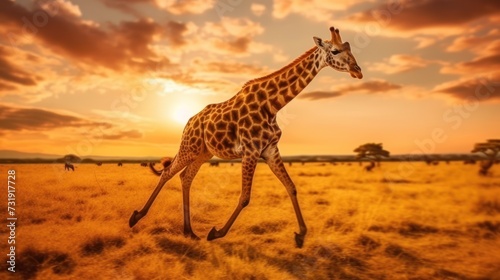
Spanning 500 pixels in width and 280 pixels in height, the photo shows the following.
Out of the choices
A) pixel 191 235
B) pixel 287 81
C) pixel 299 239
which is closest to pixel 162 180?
pixel 191 235

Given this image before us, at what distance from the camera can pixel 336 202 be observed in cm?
1020

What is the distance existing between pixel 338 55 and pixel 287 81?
0.93m

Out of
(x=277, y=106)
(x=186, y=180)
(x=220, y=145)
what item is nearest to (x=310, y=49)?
(x=277, y=106)

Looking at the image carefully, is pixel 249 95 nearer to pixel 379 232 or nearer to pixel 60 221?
pixel 379 232

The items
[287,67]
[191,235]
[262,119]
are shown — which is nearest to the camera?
[262,119]

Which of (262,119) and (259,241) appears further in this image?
(259,241)

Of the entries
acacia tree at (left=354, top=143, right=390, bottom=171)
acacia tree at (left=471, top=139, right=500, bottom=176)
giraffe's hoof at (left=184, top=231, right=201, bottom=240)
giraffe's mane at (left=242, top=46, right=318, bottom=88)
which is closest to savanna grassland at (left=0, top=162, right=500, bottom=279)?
giraffe's hoof at (left=184, top=231, right=201, bottom=240)

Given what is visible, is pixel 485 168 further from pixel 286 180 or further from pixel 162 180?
pixel 162 180

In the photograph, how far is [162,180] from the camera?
23.8 feet

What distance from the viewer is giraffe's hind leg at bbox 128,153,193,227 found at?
7121mm

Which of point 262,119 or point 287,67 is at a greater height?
point 287,67

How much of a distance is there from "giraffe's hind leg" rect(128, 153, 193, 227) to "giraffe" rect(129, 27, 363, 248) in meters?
0.42

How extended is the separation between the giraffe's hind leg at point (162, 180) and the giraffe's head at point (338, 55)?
10.1ft

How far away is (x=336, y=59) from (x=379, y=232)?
11.5ft
